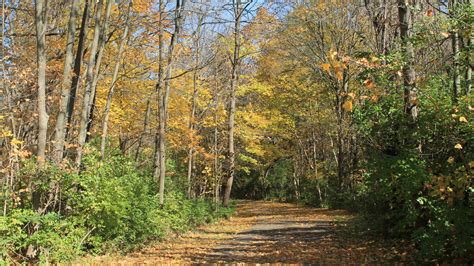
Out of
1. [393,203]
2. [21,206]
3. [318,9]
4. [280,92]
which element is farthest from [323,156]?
[21,206]

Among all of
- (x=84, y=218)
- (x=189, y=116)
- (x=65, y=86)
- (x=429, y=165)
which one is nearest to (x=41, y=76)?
(x=65, y=86)

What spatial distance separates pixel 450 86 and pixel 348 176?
54.7 feet

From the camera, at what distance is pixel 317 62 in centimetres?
2311

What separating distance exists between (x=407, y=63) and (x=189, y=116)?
15.5 m

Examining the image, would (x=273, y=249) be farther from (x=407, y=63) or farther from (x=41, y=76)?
(x=41, y=76)

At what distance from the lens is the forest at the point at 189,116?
6.83 metres

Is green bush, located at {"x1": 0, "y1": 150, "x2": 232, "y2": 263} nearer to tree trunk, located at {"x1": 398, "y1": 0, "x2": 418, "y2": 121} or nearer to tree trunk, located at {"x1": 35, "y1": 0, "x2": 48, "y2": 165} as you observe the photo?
tree trunk, located at {"x1": 35, "y1": 0, "x2": 48, "y2": 165}

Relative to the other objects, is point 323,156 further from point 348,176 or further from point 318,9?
point 318,9

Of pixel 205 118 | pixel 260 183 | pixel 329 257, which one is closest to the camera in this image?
pixel 329 257

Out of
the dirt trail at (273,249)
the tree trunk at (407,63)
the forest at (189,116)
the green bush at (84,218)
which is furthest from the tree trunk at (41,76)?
the tree trunk at (407,63)

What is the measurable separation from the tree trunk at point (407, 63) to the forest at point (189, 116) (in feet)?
0.11

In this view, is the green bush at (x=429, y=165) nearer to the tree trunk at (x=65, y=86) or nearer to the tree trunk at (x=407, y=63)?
the tree trunk at (x=407, y=63)

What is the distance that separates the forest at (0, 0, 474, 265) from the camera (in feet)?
22.4

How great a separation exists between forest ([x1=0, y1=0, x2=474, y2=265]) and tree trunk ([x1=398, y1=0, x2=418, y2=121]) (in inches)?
1.3
